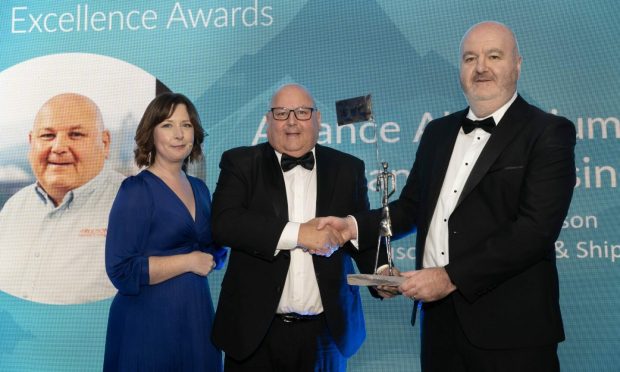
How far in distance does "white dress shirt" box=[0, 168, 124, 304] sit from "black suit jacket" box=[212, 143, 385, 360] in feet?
5.89

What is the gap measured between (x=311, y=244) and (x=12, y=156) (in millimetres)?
2838

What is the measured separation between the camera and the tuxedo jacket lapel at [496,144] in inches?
93.0

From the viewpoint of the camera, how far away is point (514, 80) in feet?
8.28

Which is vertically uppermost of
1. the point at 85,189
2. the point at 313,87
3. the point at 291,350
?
the point at 313,87

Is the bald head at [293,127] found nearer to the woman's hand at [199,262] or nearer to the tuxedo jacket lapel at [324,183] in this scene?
the tuxedo jacket lapel at [324,183]

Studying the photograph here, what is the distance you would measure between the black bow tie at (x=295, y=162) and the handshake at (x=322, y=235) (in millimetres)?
288

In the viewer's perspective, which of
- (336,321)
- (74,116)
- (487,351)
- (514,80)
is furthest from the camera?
(74,116)

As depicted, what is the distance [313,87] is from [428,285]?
226 cm

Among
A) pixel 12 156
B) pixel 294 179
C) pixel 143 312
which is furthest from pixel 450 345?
pixel 12 156

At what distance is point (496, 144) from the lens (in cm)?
239

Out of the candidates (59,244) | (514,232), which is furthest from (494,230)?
(59,244)

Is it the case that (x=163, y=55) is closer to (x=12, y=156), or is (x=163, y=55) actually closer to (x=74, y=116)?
(x=74, y=116)

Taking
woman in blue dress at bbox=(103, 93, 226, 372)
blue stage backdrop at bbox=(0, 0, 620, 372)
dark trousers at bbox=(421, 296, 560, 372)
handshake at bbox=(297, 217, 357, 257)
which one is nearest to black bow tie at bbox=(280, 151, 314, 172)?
handshake at bbox=(297, 217, 357, 257)

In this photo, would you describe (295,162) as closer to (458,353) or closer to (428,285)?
(428,285)
